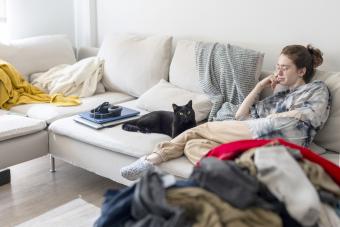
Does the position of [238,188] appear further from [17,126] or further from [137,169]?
[17,126]

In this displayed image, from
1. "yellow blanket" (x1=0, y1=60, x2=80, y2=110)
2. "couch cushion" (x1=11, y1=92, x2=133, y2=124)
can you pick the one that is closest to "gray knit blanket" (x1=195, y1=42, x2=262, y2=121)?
"couch cushion" (x1=11, y1=92, x2=133, y2=124)

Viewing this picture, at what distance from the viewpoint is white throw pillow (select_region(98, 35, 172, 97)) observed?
3154 mm

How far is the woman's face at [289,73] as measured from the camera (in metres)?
2.30

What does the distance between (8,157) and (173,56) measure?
50.5 inches

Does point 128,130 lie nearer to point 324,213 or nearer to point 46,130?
point 46,130

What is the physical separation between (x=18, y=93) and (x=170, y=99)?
112 centimetres

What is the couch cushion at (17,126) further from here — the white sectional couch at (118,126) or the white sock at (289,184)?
the white sock at (289,184)

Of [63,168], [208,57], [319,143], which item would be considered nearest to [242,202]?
[319,143]

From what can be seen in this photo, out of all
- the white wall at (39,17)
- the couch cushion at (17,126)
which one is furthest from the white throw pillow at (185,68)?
the white wall at (39,17)

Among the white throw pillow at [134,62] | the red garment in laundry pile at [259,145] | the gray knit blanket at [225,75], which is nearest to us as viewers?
the red garment in laundry pile at [259,145]

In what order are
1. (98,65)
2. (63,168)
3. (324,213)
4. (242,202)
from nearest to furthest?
(242,202)
(324,213)
(63,168)
(98,65)

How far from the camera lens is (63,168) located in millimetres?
3066

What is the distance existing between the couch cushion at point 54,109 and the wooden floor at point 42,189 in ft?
1.29

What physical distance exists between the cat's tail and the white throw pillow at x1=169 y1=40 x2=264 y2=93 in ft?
1.73
